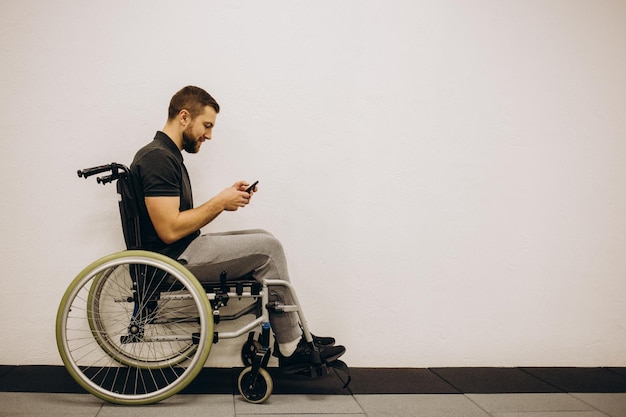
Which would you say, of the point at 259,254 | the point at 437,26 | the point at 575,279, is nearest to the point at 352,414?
the point at 259,254

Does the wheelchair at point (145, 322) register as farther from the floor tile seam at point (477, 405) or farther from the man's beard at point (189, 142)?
the floor tile seam at point (477, 405)

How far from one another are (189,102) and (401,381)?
5.05ft

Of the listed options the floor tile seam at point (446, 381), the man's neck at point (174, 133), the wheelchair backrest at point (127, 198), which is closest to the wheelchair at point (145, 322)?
the wheelchair backrest at point (127, 198)

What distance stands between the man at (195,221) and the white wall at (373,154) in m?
0.31

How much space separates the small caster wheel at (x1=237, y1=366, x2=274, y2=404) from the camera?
185 cm

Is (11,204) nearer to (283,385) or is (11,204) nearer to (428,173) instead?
(283,385)

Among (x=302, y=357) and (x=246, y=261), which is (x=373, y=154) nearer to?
(x=246, y=261)

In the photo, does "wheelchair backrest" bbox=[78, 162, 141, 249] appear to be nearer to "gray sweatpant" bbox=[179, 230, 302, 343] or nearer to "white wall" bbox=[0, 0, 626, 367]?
"gray sweatpant" bbox=[179, 230, 302, 343]

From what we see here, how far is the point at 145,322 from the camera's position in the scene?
1793 mm

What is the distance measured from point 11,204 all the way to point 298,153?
1315 millimetres

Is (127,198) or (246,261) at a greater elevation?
(127,198)

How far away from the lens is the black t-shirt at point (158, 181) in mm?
1735

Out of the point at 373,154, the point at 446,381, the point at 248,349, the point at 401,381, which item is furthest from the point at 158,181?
the point at 446,381

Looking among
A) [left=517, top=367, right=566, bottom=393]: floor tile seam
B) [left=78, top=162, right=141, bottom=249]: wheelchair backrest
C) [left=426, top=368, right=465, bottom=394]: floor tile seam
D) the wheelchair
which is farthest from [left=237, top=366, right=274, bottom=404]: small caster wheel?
[left=517, top=367, right=566, bottom=393]: floor tile seam
